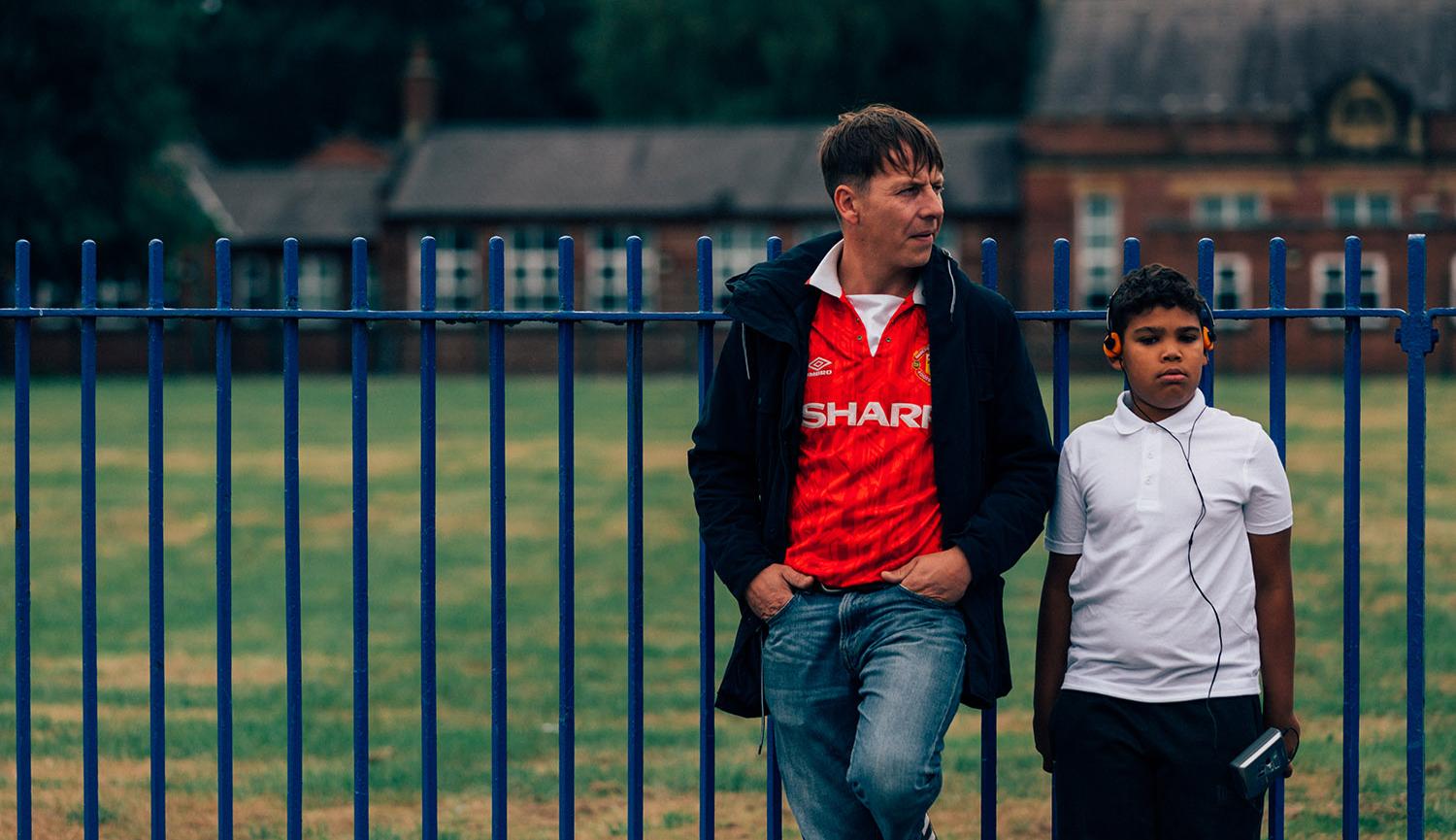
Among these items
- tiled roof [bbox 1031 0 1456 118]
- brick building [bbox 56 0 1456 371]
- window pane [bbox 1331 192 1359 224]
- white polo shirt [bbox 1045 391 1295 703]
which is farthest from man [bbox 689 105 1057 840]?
window pane [bbox 1331 192 1359 224]

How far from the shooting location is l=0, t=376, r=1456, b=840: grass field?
607cm

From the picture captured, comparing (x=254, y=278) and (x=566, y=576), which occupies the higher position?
(x=254, y=278)

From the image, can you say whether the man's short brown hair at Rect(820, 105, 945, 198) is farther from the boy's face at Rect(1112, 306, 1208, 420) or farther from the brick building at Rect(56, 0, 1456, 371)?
the brick building at Rect(56, 0, 1456, 371)

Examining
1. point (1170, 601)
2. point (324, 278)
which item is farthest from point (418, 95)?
point (1170, 601)

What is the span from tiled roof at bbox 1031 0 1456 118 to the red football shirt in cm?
3714

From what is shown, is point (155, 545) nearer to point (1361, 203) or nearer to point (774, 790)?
point (774, 790)

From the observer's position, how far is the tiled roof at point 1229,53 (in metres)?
39.6

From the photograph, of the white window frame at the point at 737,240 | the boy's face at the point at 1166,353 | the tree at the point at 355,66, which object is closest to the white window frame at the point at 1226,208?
the white window frame at the point at 737,240

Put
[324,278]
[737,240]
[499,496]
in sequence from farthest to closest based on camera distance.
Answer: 1. [324,278]
2. [737,240]
3. [499,496]

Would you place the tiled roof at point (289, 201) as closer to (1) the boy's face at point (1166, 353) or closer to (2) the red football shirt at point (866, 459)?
(2) the red football shirt at point (866, 459)

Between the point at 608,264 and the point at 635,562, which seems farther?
the point at 608,264

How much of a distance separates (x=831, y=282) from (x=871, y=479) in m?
0.41

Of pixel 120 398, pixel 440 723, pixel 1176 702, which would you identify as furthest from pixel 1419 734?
pixel 120 398

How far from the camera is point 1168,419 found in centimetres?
374
